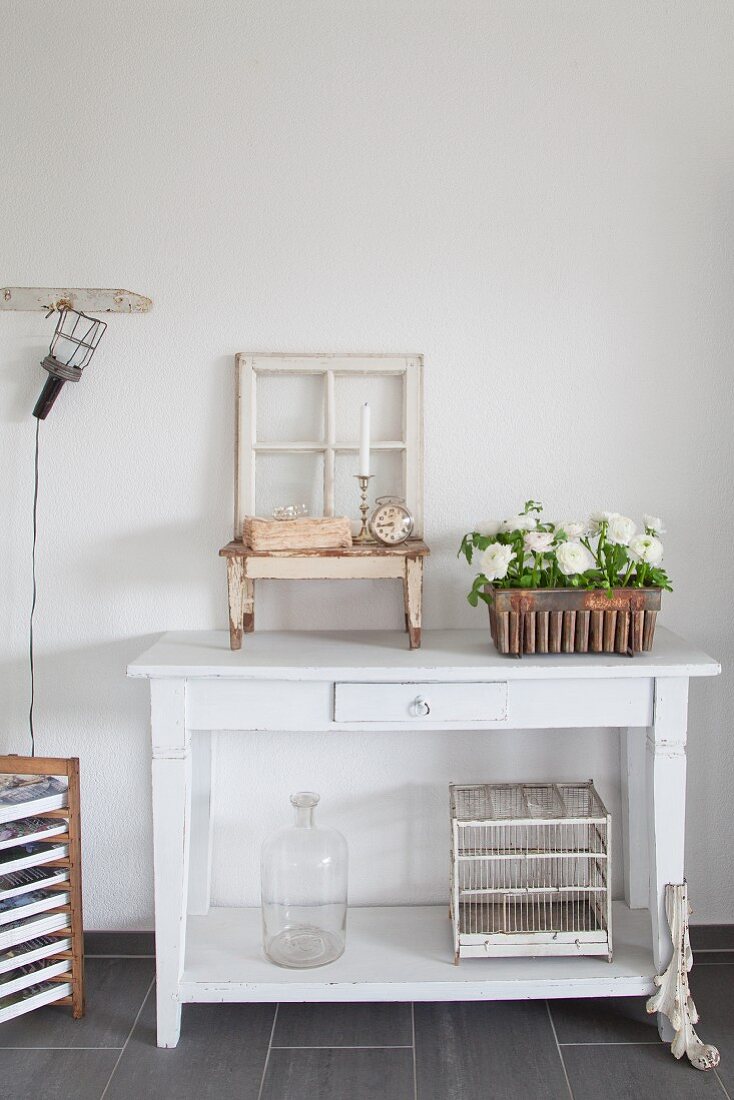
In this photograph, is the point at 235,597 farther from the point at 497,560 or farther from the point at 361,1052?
the point at 361,1052

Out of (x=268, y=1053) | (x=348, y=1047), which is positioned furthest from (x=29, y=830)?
(x=348, y=1047)

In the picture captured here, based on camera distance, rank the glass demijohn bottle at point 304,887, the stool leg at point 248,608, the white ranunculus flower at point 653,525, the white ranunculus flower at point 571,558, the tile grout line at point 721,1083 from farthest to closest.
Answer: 1. the stool leg at point 248,608
2. the glass demijohn bottle at point 304,887
3. the white ranunculus flower at point 653,525
4. the white ranunculus flower at point 571,558
5. the tile grout line at point 721,1083

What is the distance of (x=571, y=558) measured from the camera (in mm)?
2033

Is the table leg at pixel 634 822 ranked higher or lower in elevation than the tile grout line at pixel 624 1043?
higher

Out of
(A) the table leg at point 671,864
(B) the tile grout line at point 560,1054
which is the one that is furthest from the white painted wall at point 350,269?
(B) the tile grout line at point 560,1054

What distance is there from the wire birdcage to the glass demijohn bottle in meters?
0.30

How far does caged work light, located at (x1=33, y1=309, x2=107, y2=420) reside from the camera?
2277 millimetres

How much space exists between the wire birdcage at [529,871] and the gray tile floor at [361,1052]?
0.61 ft

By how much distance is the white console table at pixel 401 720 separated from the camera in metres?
2.04

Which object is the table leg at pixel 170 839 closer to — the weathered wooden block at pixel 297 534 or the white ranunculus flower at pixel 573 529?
the weathered wooden block at pixel 297 534

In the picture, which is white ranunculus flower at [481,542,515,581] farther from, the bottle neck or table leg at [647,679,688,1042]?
the bottle neck

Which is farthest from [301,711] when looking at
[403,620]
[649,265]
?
[649,265]

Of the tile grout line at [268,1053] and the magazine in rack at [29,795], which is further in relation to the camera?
the magazine in rack at [29,795]

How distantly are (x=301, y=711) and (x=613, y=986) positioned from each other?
0.94 meters
